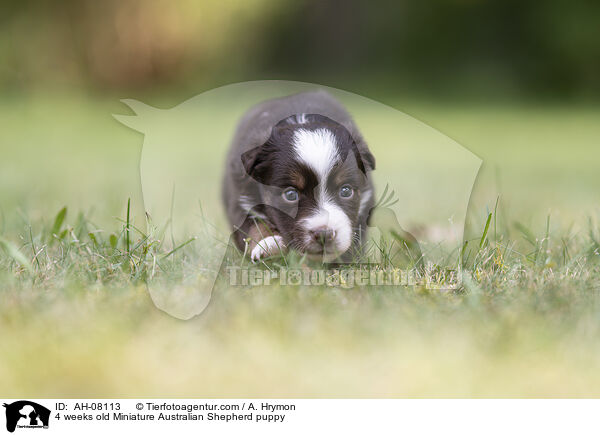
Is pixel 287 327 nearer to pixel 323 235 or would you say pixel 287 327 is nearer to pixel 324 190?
pixel 323 235

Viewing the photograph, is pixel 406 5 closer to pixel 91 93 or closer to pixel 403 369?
pixel 91 93

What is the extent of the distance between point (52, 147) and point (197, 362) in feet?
15.1

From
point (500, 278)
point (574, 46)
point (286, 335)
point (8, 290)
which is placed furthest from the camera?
point (574, 46)

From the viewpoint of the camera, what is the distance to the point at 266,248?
231 centimetres

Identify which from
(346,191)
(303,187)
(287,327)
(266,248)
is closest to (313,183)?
(303,187)

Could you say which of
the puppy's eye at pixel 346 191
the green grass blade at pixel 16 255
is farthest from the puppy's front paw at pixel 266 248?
the green grass blade at pixel 16 255

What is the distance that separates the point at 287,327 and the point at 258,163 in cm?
73

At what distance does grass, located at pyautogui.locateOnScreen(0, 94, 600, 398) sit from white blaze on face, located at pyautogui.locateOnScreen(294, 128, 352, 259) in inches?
6.4

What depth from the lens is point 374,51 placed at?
8984 millimetres

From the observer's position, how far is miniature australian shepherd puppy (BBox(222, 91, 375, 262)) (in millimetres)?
2236

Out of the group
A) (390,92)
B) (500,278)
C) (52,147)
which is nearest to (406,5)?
(390,92)
